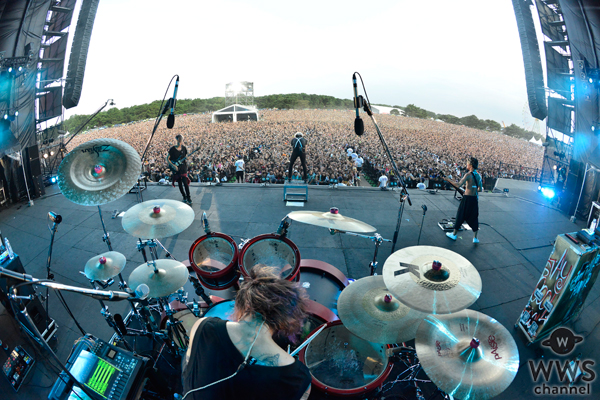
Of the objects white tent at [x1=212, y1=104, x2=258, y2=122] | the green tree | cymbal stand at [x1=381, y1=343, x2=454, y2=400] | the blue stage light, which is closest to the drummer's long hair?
cymbal stand at [x1=381, y1=343, x2=454, y2=400]

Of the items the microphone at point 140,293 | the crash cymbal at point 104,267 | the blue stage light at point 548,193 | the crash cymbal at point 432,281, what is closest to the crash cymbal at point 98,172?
the crash cymbal at point 104,267

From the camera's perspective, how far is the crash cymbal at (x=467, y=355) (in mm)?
2179

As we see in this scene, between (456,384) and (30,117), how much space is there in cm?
1324

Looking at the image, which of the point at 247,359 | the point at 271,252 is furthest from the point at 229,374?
the point at 271,252

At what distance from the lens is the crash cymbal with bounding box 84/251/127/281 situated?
332cm

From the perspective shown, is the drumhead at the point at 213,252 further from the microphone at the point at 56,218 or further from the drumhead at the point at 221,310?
the microphone at the point at 56,218

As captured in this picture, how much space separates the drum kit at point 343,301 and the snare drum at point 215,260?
1 centimetres

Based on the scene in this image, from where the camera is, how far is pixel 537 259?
6027mm

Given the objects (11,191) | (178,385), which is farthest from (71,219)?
(178,385)

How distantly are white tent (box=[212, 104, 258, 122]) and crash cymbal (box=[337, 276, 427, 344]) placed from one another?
39.7 metres

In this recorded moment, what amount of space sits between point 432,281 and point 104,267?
151 inches

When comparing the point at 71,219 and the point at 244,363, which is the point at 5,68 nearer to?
the point at 71,219

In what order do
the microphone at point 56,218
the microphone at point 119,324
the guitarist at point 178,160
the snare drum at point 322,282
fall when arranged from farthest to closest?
the guitarist at point 178,160, the snare drum at point 322,282, the microphone at point 56,218, the microphone at point 119,324

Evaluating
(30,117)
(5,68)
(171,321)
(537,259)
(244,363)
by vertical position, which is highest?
(5,68)
